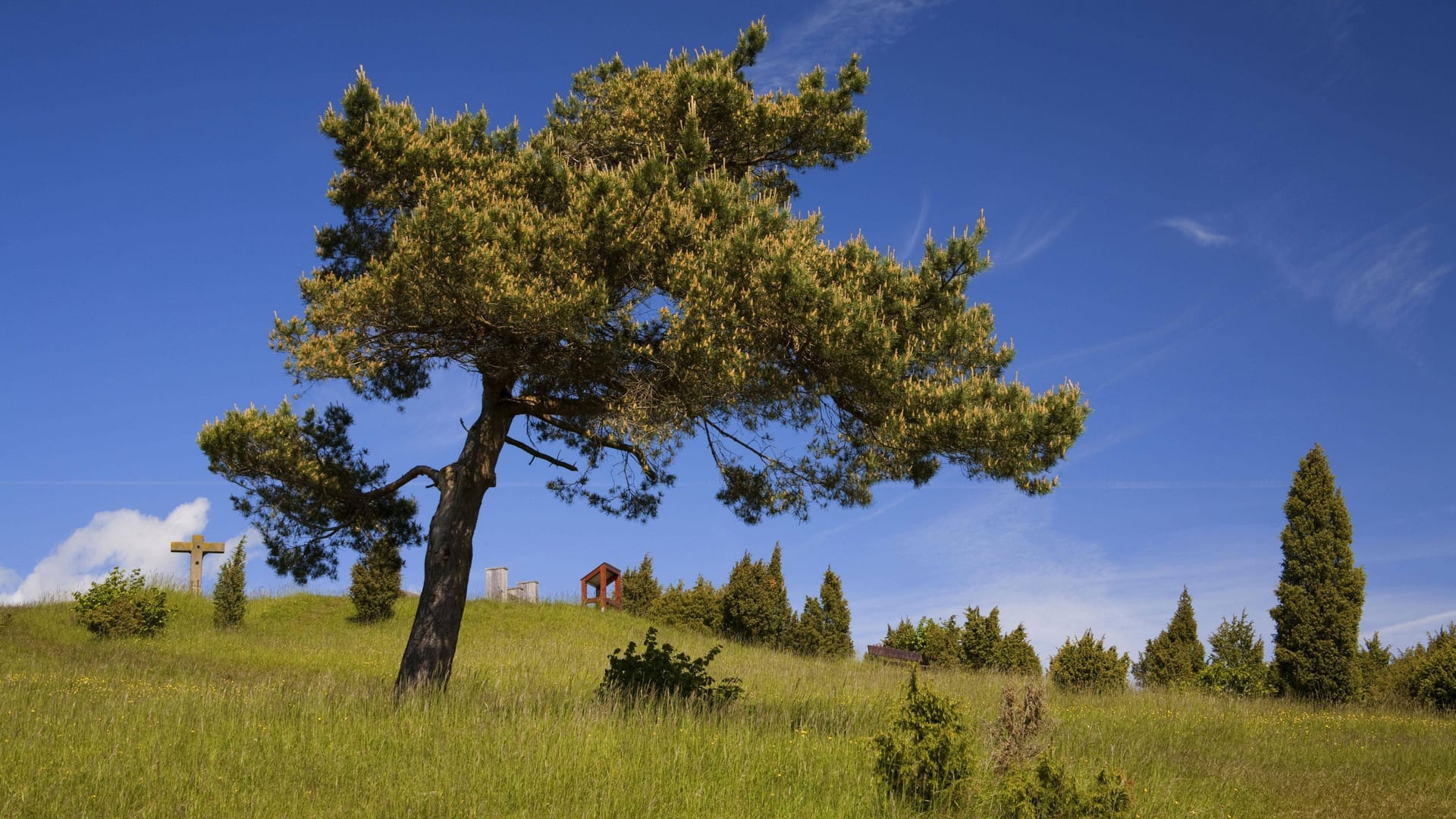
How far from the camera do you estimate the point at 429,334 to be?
463 inches

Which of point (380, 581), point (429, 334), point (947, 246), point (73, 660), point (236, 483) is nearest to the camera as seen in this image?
point (947, 246)

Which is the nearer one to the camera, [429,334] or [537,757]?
[537,757]

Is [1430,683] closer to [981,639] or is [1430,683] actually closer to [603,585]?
[981,639]

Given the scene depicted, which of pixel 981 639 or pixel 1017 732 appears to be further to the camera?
pixel 981 639

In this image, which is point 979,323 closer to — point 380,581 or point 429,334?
point 429,334

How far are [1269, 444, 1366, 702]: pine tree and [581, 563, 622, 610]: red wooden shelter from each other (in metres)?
18.8

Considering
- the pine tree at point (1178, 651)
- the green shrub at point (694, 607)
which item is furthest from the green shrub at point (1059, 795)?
the green shrub at point (694, 607)

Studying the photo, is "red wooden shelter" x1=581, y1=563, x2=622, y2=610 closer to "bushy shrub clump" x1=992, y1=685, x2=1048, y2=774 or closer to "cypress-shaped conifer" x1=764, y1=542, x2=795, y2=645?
"cypress-shaped conifer" x1=764, y1=542, x2=795, y2=645

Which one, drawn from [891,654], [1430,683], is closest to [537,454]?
[891,654]

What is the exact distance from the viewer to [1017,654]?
78.2 feet

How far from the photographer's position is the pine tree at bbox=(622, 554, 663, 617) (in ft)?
98.6

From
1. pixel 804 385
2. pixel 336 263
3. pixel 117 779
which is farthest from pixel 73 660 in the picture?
pixel 804 385

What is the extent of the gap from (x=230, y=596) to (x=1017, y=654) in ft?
68.8

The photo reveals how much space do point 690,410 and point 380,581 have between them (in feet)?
58.0
